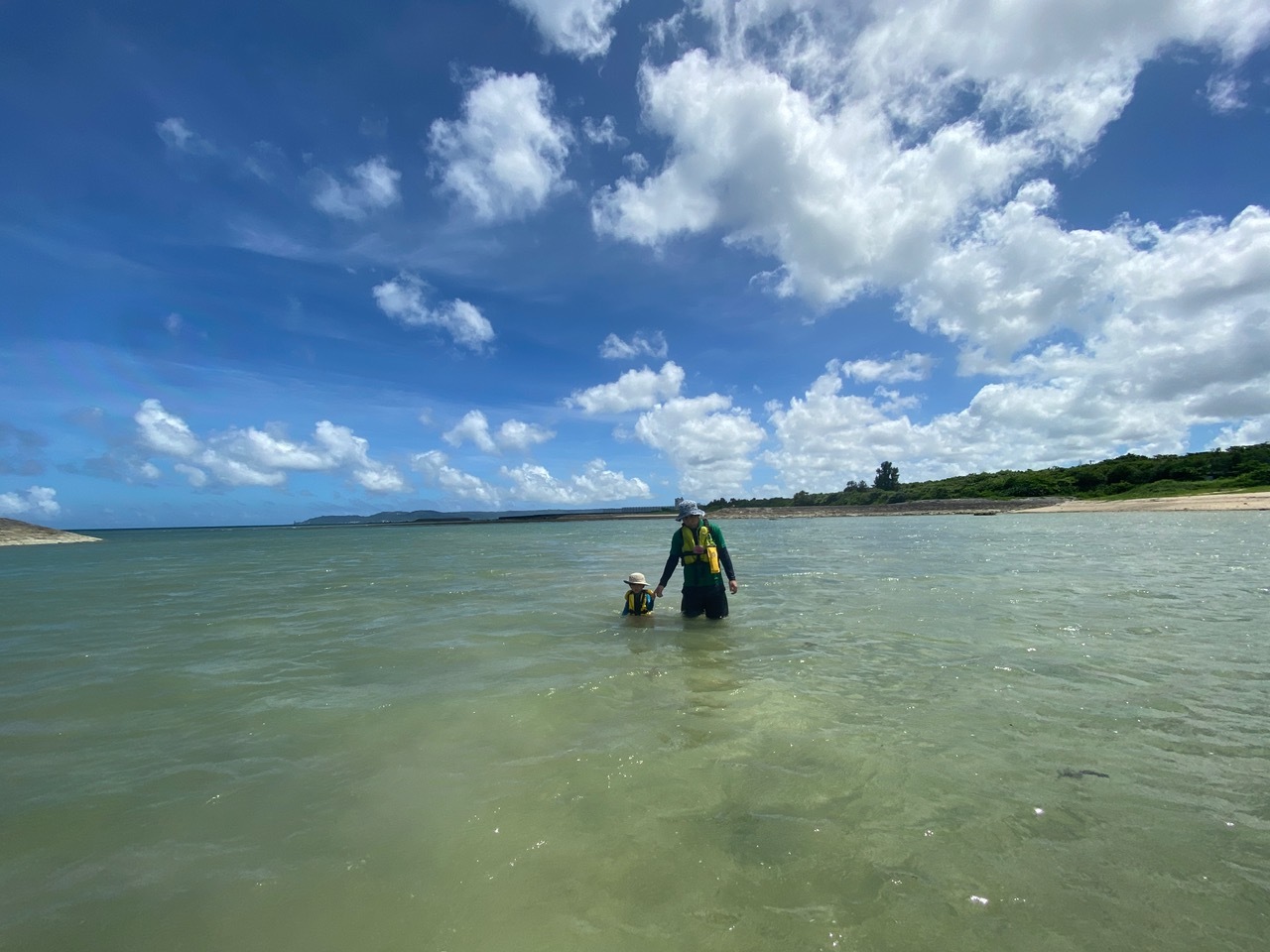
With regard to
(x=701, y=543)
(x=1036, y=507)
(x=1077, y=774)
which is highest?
(x=701, y=543)

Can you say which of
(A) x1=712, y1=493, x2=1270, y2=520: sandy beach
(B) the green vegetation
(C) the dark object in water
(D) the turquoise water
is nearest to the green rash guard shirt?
(D) the turquoise water

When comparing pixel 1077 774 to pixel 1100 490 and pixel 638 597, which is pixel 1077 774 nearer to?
pixel 638 597

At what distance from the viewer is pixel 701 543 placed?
455 inches

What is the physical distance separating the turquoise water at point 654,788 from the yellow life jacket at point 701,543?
1.43m

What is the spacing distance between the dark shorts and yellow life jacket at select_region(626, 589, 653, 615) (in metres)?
0.80

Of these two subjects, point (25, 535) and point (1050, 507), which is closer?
point (25, 535)

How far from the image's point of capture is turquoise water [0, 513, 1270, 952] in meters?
3.34

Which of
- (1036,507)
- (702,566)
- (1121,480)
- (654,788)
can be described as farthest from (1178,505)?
(654,788)

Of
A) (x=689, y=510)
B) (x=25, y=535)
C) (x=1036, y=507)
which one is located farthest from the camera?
(x=1036, y=507)

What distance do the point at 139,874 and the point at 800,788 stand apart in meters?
4.92

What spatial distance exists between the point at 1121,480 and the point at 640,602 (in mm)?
107132

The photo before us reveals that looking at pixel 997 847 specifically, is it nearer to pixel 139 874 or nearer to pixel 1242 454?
pixel 139 874

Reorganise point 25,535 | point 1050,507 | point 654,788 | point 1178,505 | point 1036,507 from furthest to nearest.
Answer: point 1036,507
point 1050,507
point 25,535
point 1178,505
point 654,788

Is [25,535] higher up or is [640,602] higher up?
[25,535]
